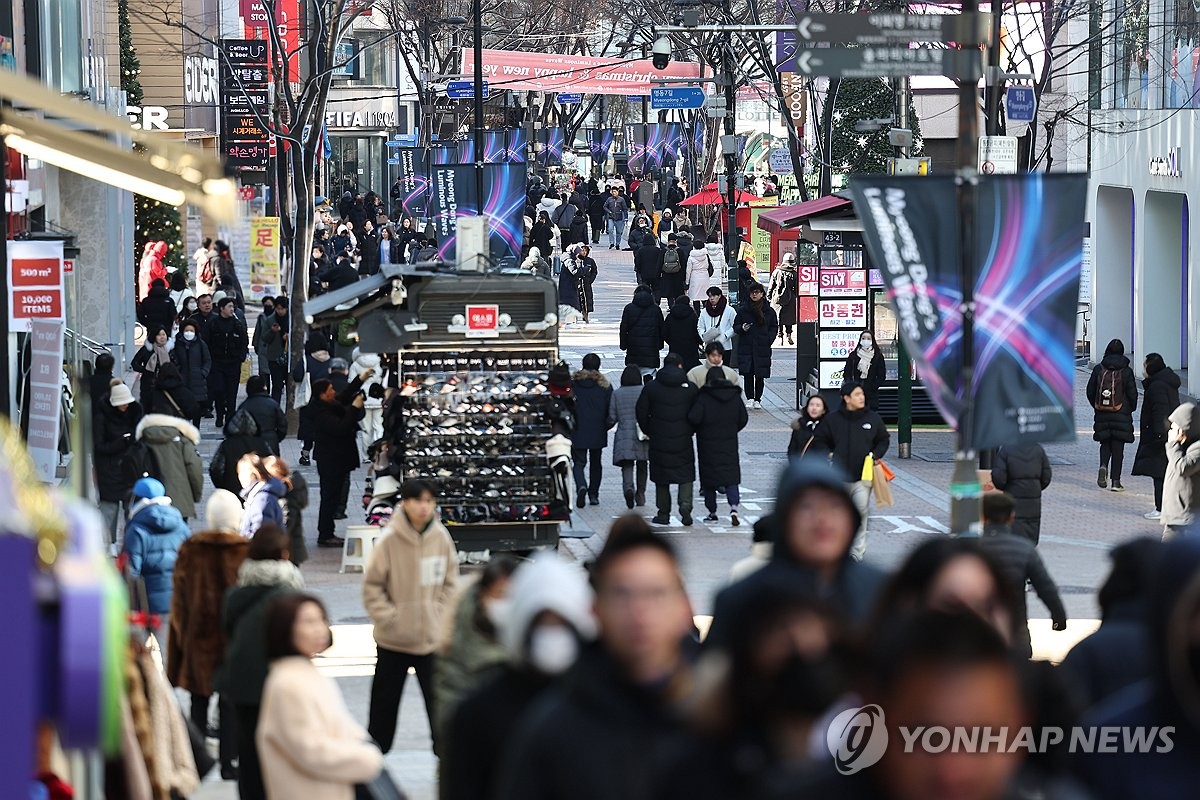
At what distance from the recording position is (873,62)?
10.1 metres

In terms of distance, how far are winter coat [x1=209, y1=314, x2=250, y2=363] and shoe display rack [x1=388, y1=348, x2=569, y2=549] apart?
29.9ft

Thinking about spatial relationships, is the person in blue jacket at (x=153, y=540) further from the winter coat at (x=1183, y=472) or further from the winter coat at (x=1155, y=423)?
the winter coat at (x=1155, y=423)

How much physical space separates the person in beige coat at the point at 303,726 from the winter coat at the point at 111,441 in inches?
368

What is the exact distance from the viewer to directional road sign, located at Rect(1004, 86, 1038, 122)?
25.6 m

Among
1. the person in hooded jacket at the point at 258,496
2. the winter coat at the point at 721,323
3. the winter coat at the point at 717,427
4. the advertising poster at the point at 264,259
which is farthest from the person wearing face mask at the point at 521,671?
the advertising poster at the point at 264,259

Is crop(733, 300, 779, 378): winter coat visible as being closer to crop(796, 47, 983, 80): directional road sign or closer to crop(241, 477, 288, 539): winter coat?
crop(241, 477, 288, 539): winter coat

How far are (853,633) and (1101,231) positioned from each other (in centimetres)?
3283

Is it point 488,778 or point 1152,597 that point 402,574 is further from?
point 1152,597

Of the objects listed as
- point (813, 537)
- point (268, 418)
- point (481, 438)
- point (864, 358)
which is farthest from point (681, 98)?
point (813, 537)

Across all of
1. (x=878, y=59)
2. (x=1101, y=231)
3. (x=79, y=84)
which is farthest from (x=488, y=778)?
(x=1101, y=231)

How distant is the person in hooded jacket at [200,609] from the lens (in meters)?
10.5

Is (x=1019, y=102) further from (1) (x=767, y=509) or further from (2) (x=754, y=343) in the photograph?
(1) (x=767, y=509)

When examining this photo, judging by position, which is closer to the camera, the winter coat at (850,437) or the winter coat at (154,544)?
the winter coat at (154,544)

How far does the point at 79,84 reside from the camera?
27.1 meters
